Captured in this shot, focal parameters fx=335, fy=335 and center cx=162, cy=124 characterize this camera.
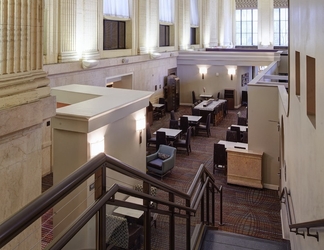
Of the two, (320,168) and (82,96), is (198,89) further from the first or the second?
(320,168)

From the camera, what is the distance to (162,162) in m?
9.50

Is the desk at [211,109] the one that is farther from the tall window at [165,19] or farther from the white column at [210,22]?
the white column at [210,22]

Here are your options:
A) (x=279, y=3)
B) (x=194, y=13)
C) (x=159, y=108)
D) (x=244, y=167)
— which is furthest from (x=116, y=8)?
(x=279, y=3)

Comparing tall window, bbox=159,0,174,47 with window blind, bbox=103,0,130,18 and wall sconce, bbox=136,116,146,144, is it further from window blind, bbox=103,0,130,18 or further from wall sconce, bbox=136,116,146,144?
wall sconce, bbox=136,116,146,144

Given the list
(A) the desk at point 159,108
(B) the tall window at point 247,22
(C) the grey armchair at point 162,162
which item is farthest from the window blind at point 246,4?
(C) the grey armchair at point 162,162

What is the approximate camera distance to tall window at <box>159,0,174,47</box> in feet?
62.2

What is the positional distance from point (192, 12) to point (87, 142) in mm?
20267

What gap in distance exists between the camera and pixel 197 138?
14500 mm

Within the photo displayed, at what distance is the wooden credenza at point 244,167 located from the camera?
380 inches

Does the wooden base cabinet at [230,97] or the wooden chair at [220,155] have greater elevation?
the wooden base cabinet at [230,97]

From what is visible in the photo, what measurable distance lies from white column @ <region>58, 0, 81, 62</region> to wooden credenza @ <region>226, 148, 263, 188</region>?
591 centimetres

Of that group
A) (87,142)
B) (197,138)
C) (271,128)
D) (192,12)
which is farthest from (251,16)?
(87,142)

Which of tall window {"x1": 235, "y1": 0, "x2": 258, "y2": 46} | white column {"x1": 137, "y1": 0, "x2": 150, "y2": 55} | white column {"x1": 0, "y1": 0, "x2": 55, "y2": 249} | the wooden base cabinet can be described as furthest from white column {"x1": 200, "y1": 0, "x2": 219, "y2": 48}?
white column {"x1": 0, "y1": 0, "x2": 55, "y2": 249}

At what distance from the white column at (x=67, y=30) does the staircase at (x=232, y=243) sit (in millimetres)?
7655
